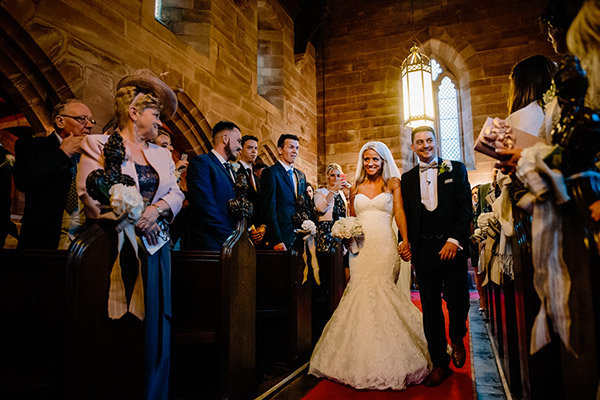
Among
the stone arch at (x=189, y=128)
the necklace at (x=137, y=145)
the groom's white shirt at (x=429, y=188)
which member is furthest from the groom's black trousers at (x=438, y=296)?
the stone arch at (x=189, y=128)

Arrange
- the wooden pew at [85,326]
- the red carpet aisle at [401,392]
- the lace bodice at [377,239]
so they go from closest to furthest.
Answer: the wooden pew at [85,326] < the red carpet aisle at [401,392] < the lace bodice at [377,239]

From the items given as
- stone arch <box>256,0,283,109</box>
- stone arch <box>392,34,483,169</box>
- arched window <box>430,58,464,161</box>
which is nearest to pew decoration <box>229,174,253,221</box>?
stone arch <box>256,0,283,109</box>

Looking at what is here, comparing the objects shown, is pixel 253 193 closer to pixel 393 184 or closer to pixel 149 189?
pixel 393 184

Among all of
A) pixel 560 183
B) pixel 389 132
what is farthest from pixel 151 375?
pixel 389 132

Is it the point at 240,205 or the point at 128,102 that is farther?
the point at 240,205

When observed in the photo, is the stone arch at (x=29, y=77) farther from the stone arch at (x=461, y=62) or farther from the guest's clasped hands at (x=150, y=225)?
the stone arch at (x=461, y=62)

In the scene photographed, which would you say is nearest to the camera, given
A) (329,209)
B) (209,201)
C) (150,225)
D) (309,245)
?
Result: (150,225)

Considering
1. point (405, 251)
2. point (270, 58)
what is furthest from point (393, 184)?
point (270, 58)

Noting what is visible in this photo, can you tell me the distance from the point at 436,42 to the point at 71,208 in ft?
29.7

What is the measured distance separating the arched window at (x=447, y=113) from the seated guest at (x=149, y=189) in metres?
8.50

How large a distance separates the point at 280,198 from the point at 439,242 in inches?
65.5

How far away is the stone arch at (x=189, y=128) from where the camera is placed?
5.40m

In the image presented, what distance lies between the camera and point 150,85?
213 cm

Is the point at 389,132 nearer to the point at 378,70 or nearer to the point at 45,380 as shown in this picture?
the point at 378,70
